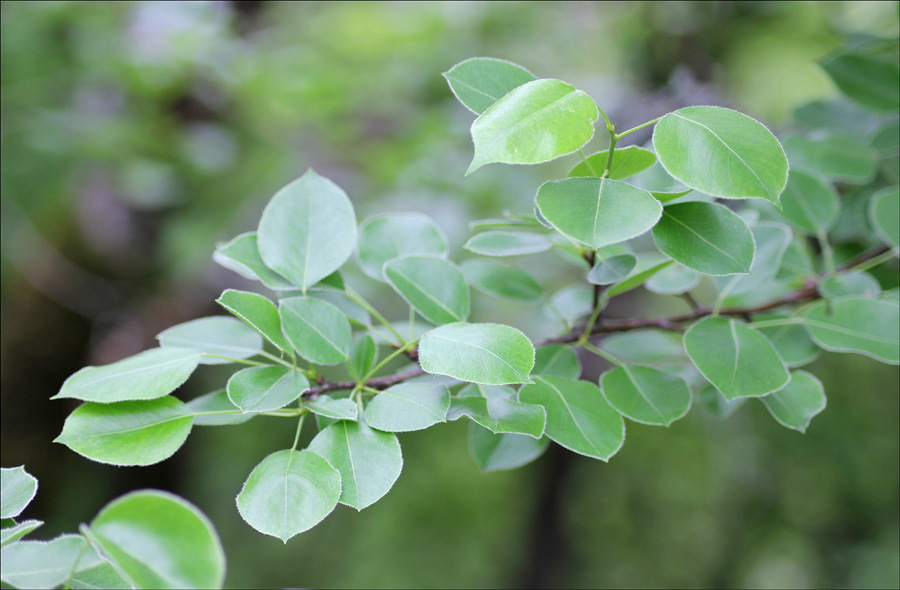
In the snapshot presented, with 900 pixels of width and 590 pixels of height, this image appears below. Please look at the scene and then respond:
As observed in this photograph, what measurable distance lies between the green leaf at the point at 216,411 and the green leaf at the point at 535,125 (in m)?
0.16

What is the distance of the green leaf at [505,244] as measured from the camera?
319 mm

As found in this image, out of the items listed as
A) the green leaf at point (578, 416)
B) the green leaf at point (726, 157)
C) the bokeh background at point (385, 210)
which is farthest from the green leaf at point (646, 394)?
the bokeh background at point (385, 210)

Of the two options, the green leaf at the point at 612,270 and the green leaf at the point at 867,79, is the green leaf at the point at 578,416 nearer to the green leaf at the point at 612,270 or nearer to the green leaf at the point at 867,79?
the green leaf at the point at 612,270

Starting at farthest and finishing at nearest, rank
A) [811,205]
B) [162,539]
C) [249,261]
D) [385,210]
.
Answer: [385,210]
[811,205]
[249,261]
[162,539]

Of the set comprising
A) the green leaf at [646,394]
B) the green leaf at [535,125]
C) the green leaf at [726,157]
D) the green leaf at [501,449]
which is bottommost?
the green leaf at [501,449]

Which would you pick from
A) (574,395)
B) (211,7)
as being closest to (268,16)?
(211,7)

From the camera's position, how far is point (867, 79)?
0.48m

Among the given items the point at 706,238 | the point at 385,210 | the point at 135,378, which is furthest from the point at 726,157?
the point at 385,210

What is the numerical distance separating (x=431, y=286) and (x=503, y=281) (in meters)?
0.08

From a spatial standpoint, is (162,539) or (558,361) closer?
(162,539)

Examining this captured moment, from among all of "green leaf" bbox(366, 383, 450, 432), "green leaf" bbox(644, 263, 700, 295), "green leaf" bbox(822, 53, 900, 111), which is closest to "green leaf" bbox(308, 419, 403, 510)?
"green leaf" bbox(366, 383, 450, 432)

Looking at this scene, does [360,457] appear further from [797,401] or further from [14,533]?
[797,401]

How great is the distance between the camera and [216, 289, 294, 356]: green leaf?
26 centimetres

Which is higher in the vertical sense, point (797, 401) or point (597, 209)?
point (597, 209)
